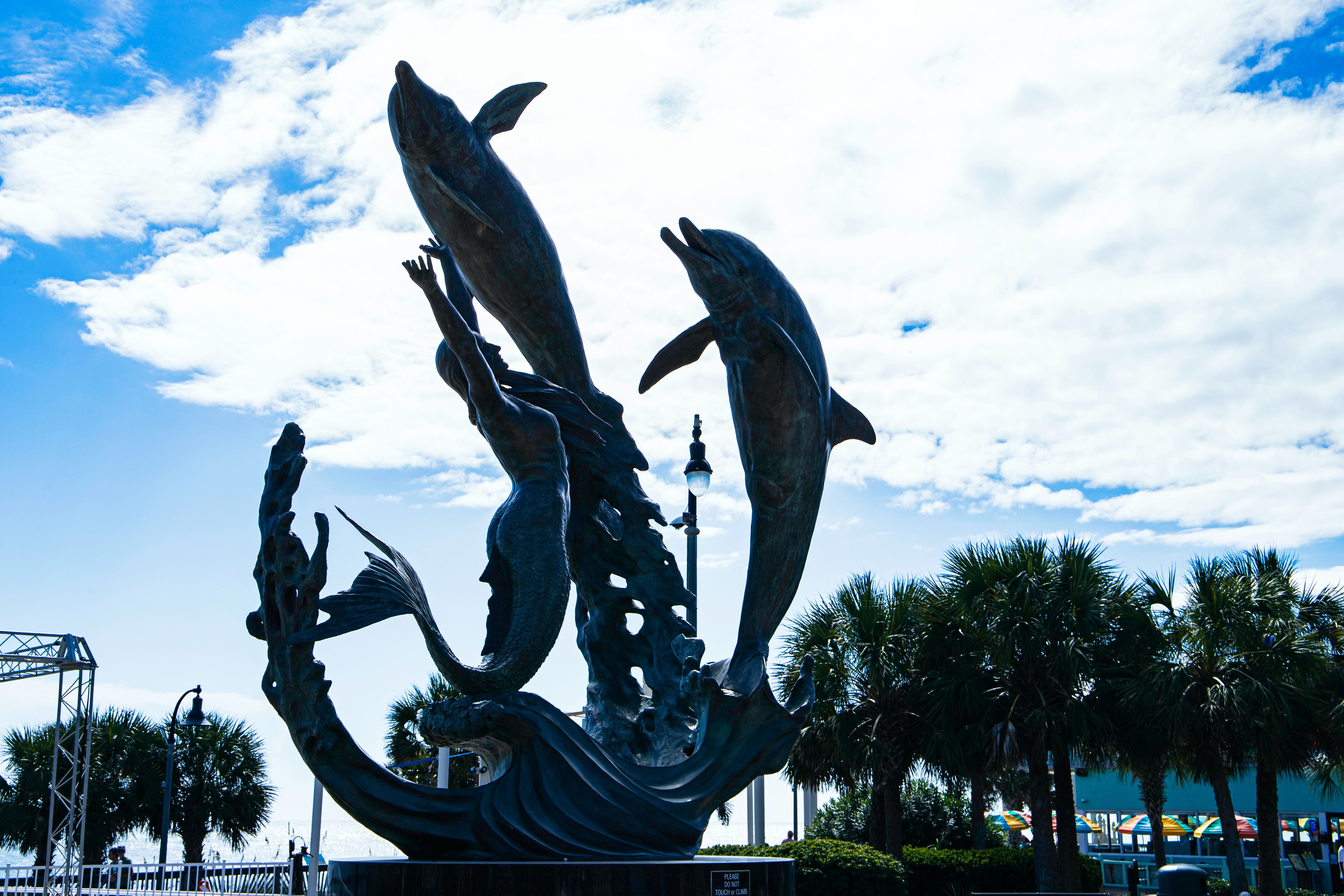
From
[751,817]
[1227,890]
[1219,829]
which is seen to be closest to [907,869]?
[751,817]

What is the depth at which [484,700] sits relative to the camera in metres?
6.60

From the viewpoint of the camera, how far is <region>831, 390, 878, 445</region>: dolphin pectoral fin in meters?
9.75

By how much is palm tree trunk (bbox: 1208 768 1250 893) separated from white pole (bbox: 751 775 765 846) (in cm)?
681

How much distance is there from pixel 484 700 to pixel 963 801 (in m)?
24.2

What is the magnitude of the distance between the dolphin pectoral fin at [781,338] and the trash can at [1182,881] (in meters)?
4.36

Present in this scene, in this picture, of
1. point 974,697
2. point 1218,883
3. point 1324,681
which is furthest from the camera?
point 1218,883

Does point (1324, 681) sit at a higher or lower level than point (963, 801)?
higher

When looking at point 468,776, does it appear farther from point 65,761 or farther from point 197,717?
point 65,761

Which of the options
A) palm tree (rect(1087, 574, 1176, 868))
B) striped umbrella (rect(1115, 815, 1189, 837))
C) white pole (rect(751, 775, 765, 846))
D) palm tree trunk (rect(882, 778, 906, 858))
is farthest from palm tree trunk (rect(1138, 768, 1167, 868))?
white pole (rect(751, 775, 765, 846))

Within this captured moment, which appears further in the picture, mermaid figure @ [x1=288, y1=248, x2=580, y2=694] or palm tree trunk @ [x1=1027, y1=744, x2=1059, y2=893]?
palm tree trunk @ [x1=1027, y1=744, x2=1059, y2=893]

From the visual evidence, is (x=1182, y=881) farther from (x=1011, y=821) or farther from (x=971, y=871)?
(x=1011, y=821)

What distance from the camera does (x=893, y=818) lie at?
18.9 metres

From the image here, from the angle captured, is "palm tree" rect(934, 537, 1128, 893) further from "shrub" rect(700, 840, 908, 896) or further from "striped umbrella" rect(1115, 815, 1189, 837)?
"striped umbrella" rect(1115, 815, 1189, 837)

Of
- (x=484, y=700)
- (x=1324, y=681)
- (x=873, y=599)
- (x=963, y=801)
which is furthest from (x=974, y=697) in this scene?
(x=484, y=700)
